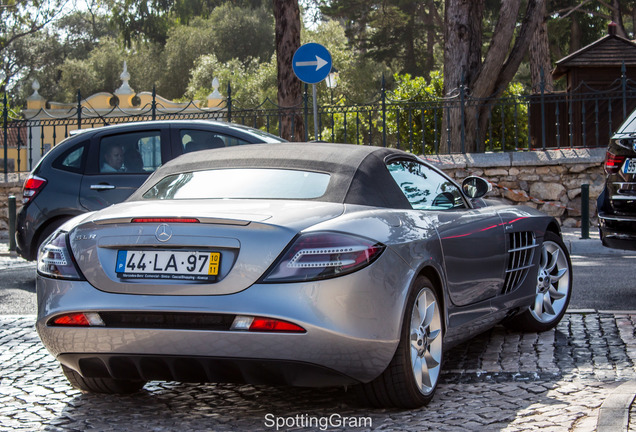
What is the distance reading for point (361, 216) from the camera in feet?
14.1

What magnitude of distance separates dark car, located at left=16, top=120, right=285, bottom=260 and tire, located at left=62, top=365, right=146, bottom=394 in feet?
14.9

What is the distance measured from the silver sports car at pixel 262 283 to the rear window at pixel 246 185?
0.03 ft

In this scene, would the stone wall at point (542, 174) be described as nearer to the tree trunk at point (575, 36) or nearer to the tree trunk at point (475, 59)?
the tree trunk at point (475, 59)

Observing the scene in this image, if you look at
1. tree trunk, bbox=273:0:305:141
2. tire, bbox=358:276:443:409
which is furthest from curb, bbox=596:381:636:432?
tree trunk, bbox=273:0:305:141

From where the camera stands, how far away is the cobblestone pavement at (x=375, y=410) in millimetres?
4250

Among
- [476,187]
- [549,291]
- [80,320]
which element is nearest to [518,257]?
[476,187]

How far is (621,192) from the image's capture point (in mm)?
7723

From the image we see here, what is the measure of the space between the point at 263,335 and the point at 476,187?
2474 millimetres

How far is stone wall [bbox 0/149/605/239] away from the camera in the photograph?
1620cm

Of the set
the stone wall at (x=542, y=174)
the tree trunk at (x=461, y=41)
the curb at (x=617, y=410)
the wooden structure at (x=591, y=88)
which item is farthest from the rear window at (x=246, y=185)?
the wooden structure at (x=591, y=88)

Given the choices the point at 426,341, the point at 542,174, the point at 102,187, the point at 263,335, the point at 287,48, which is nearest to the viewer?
the point at 263,335

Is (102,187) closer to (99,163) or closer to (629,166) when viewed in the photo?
(99,163)

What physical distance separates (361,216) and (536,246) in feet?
7.86

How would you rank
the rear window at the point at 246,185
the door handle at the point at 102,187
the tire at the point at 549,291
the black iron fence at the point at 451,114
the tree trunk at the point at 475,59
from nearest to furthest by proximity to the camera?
1. the rear window at the point at 246,185
2. the tire at the point at 549,291
3. the door handle at the point at 102,187
4. the black iron fence at the point at 451,114
5. the tree trunk at the point at 475,59
